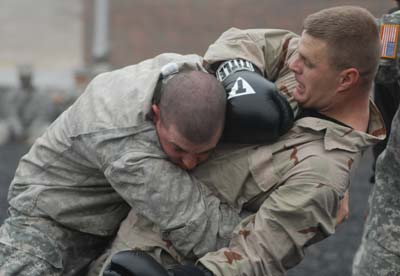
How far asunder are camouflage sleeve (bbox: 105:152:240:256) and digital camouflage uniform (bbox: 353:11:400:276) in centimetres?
112

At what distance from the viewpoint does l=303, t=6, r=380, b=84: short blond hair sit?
2990mm

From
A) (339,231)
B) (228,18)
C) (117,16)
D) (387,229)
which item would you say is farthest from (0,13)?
(387,229)

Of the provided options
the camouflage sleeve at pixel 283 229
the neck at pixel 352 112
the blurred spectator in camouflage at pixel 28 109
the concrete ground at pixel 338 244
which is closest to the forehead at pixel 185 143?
the camouflage sleeve at pixel 283 229

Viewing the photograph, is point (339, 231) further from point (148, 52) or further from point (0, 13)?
point (0, 13)

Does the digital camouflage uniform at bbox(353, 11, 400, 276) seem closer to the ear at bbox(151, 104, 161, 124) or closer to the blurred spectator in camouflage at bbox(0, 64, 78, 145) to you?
the ear at bbox(151, 104, 161, 124)

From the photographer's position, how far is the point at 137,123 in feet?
9.98

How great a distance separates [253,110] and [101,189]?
28.4 inches

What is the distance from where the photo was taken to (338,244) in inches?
345

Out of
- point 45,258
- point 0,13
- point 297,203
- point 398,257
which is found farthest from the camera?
point 0,13

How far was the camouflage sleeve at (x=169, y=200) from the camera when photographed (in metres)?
2.97

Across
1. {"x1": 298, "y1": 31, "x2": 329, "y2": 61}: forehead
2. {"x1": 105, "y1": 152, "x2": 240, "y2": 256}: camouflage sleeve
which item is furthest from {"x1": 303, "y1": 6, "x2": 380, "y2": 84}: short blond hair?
{"x1": 105, "y1": 152, "x2": 240, "y2": 256}: camouflage sleeve

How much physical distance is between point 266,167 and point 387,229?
3.65ft

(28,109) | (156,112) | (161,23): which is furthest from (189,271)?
(161,23)

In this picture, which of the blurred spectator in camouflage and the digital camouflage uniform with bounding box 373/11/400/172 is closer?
the digital camouflage uniform with bounding box 373/11/400/172
